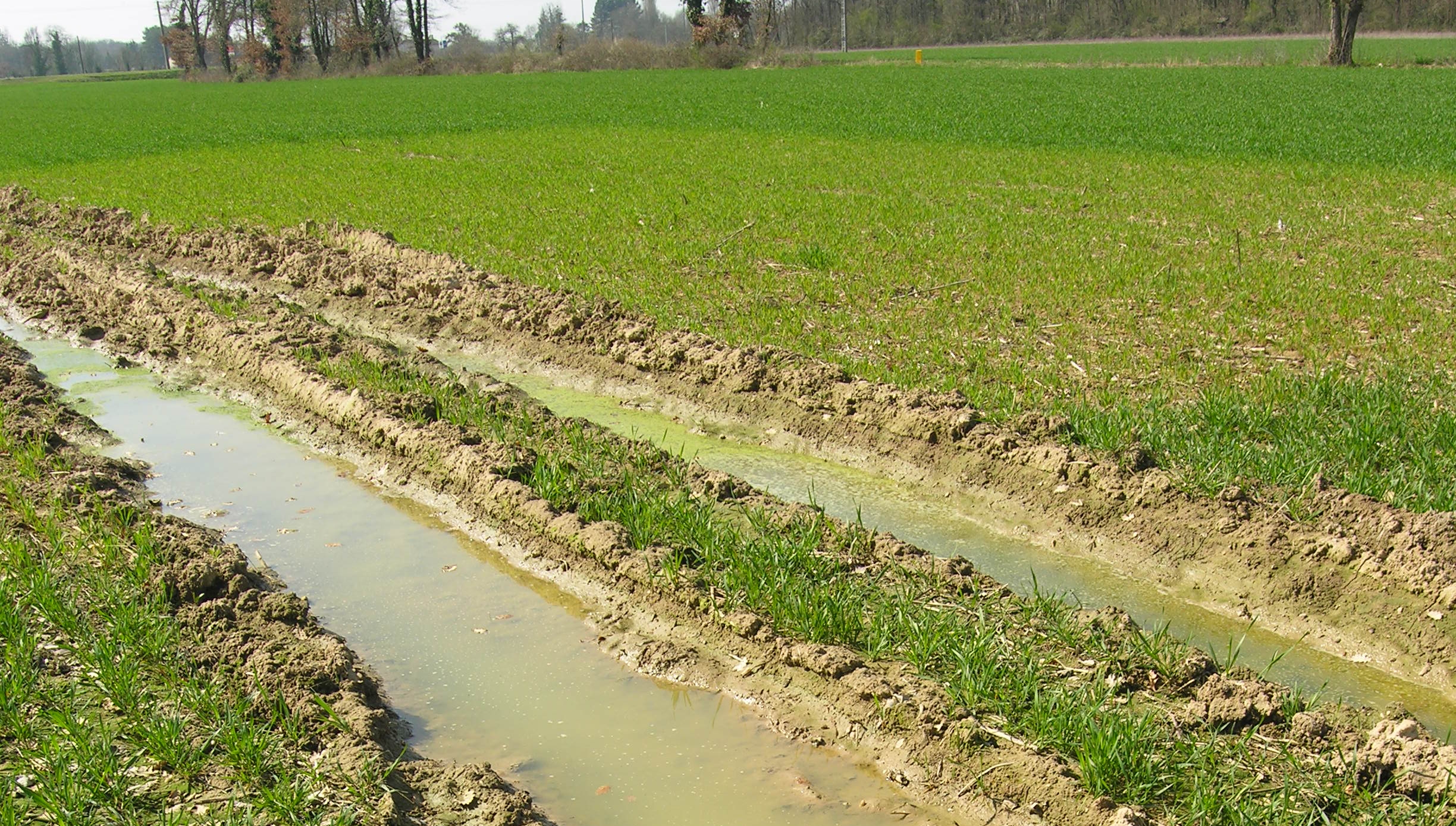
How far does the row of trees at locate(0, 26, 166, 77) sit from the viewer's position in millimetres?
128375

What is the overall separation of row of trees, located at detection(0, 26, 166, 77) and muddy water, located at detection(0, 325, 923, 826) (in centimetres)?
12080

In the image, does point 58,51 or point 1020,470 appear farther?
point 58,51

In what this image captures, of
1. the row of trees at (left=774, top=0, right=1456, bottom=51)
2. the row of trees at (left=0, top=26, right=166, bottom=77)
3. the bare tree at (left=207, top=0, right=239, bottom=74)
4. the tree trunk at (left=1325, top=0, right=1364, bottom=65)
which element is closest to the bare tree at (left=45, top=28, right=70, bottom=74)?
the row of trees at (left=0, top=26, right=166, bottom=77)

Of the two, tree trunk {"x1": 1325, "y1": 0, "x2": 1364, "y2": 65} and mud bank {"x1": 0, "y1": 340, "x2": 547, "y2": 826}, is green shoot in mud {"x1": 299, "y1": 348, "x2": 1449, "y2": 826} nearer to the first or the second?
mud bank {"x1": 0, "y1": 340, "x2": 547, "y2": 826}

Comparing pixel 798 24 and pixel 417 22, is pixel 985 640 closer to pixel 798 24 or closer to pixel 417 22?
pixel 417 22

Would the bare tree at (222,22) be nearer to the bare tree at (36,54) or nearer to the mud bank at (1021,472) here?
the bare tree at (36,54)

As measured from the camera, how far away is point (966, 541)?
20.9 feet

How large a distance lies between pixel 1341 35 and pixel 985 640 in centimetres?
4974

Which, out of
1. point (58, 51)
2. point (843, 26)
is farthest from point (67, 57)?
point (843, 26)

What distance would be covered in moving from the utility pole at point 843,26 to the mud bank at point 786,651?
77.5 meters

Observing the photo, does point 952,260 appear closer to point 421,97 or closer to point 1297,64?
point 421,97

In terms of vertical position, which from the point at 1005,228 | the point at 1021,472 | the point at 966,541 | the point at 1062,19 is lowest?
the point at 966,541

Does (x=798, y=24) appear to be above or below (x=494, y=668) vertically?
above

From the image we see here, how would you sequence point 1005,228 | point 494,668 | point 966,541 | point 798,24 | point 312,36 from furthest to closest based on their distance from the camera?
point 798,24 → point 312,36 → point 1005,228 → point 966,541 → point 494,668
